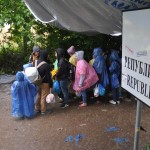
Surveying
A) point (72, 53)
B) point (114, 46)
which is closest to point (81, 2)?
point (72, 53)

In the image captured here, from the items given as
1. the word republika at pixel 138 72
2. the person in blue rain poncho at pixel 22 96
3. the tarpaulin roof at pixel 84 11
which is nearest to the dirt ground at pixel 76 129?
the person in blue rain poncho at pixel 22 96

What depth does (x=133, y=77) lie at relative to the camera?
3104mm

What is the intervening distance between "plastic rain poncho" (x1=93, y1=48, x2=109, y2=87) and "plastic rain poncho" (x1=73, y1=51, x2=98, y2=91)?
148 mm

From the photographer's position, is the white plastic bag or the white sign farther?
the white plastic bag

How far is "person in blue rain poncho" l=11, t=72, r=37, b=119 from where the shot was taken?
7.00 metres

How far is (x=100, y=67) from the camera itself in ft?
25.7

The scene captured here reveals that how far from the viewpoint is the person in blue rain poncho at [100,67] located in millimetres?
7781

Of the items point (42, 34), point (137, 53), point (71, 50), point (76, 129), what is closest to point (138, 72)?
point (137, 53)

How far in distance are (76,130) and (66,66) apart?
184cm

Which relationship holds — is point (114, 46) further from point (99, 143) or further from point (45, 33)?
point (99, 143)

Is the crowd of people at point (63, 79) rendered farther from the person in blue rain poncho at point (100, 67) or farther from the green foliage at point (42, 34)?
the green foliage at point (42, 34)

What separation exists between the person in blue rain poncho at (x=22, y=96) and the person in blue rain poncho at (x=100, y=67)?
178cm

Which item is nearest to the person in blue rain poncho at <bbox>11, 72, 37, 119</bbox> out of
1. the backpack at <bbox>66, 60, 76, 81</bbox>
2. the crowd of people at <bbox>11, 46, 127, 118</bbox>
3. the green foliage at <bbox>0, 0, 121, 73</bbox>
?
the crowd of people at <bbox>11, 46, 127, 118</bbox>

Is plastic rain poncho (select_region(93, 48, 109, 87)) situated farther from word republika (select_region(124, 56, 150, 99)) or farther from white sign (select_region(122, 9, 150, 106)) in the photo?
word republika (select_region(124, 56, 150, 99))
